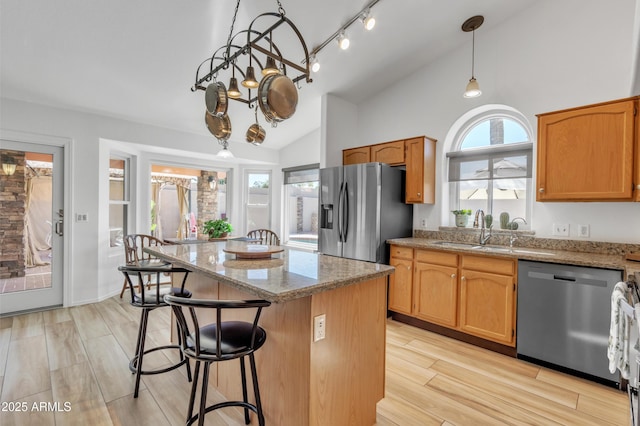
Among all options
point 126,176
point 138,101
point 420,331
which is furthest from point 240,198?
point 420,331

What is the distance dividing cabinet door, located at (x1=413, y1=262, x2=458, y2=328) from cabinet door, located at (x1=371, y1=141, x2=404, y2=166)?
1310 mm

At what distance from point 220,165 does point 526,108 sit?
4628 millimetres

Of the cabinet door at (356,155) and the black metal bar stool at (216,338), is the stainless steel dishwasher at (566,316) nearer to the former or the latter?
the cabinet door at (356,155)

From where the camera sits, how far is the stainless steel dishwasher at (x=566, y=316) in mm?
2189

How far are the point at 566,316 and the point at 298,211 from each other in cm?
417

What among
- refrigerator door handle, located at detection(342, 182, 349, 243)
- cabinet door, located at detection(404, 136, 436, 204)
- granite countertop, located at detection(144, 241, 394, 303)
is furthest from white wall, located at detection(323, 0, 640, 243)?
granite countertop, located at detection(144, 241, 394, 303)

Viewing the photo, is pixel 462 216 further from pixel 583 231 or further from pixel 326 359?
pixel 326 359

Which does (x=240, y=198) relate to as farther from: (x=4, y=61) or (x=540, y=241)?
(x=540, y=241)

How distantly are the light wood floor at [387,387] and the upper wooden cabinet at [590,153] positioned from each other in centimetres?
150

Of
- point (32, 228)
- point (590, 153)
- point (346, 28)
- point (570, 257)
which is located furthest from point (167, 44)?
point (570, 257)

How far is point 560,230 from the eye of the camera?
9.45ft

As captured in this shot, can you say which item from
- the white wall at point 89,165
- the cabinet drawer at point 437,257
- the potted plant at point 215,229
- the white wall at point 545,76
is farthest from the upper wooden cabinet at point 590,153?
the white wall at point 89,165

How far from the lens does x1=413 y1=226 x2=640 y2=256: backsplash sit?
2.59 metres

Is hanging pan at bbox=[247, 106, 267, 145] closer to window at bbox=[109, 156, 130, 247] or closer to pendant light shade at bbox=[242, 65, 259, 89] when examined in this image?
pendant light shade at bbox=[242, 65, 259, 89]
